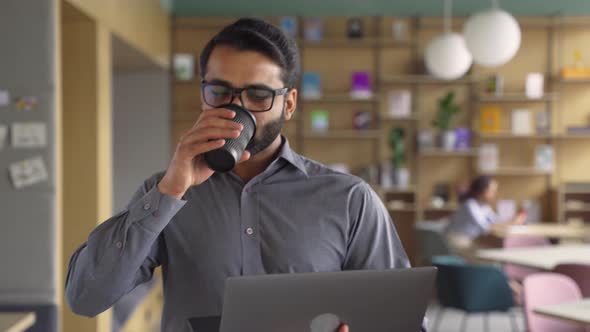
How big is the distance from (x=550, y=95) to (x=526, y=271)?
3139 millimetres

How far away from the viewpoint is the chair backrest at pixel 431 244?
6.34 metres

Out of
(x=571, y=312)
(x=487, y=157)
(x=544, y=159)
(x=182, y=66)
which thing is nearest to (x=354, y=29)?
(x=182, y=66)

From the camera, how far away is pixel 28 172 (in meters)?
3.51

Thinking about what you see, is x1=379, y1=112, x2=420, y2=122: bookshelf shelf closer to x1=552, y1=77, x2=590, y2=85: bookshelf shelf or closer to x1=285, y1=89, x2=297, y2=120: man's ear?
x1=552, y1=77, x2=590, y2=85: bookshelf shelf

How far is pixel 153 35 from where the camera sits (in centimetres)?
665

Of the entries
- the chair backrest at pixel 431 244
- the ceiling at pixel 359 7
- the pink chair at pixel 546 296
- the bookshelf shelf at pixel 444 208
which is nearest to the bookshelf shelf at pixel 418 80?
the ceiling at pixel 359 7

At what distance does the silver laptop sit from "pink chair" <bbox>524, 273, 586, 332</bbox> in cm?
241

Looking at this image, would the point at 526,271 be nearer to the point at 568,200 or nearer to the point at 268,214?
the point at 568,200

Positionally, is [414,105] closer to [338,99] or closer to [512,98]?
[338,99]

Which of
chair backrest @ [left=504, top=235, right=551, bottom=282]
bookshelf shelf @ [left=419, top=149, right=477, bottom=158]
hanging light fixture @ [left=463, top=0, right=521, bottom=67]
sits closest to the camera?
hanging light fixture @ [left=463, top=0, right=521, bottom=67]

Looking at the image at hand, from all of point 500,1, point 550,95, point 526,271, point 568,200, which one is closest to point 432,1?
point 500,1

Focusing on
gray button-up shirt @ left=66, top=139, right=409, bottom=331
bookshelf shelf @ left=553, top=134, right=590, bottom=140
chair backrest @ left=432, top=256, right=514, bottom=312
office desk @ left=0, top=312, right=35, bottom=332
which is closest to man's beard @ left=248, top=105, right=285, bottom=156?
gray button-up shirt @ left=66, top=139, right=409, bottom=331

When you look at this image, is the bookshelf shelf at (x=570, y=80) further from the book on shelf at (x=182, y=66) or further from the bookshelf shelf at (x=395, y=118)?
the book on shelf at (x=182, y=66)

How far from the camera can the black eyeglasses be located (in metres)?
1.41
